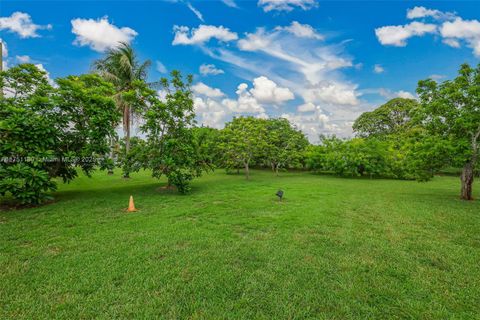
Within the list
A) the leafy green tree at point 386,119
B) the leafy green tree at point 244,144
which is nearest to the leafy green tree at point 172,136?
the leafy green tree at point 244,144

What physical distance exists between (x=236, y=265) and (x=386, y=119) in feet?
113

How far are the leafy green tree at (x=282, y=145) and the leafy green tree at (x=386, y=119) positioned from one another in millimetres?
13531

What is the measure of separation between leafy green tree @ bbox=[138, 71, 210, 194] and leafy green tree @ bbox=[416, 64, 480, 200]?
29.8 feet

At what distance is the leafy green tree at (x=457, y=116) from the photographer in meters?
7.80

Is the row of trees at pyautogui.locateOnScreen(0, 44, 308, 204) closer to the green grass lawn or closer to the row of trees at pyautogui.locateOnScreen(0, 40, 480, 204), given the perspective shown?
the row of trees at pyautogui.locateOnScreen(0, 40, 480, 204)

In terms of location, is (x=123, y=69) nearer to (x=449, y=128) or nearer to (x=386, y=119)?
(x=449, y=128)

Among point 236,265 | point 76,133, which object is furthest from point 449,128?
point 76,133

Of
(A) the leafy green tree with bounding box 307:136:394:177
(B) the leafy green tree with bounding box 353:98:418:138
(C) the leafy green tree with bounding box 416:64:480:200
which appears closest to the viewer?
(C) the leafy green tree with bounding box 416:64:480:200

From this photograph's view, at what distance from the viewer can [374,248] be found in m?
4.07

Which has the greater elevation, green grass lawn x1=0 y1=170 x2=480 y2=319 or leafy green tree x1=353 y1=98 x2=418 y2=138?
leafy green tree x1=353 y1=98 x2=418 y2=138

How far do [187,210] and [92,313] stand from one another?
436 cm

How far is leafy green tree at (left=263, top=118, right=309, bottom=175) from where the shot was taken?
60.8ft

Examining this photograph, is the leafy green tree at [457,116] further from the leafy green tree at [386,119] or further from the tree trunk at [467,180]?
the leafy green tree at [386,119]

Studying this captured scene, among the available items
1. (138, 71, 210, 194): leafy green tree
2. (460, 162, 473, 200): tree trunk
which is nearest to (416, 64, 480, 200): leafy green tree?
(460, 162, 473, 200): tree trunk
